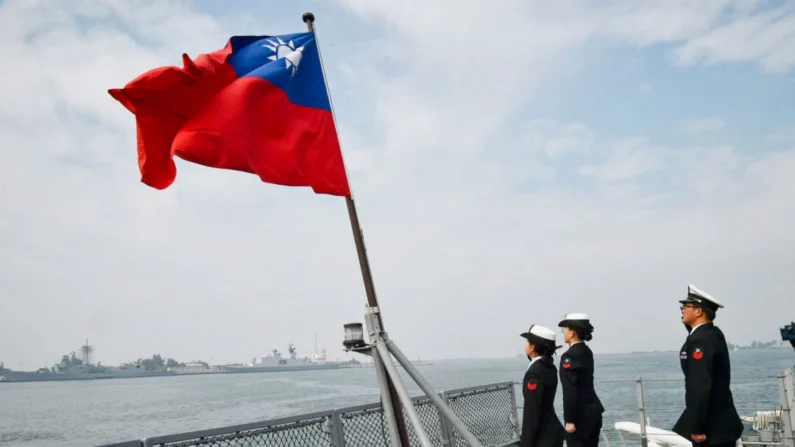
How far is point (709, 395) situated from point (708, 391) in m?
0.03

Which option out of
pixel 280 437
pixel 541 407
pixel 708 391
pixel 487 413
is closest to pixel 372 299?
pixel 280 437

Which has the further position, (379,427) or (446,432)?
(446,432)

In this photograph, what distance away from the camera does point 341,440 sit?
587 cm

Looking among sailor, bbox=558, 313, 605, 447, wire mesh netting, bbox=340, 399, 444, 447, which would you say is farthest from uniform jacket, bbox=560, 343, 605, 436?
wire mesh netting, bbox=340, 399, 444, 447

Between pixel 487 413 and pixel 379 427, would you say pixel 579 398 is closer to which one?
pixel 379 427

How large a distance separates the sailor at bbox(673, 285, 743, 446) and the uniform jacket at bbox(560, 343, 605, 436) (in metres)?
1.01

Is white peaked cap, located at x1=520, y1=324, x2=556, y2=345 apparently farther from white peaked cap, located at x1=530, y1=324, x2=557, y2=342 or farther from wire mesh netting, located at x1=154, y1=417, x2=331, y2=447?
wire mesh netting, located at x1=154, y1=417, x2=331, y2=447

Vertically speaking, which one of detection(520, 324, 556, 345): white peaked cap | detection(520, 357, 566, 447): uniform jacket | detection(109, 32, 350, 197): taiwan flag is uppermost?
detection(109, 32, 350, 197): taiwan flag

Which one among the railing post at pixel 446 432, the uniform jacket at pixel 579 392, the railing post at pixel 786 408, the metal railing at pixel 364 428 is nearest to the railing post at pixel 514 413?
the metal railing at pixel 364 428

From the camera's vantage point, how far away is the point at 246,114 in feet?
17.7

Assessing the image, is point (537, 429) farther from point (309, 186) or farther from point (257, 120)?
point (257, 120)

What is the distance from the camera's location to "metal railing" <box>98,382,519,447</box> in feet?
16.5

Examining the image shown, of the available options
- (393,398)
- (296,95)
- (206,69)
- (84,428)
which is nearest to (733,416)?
(393,398)

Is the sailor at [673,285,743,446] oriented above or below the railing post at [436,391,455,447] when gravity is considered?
above
